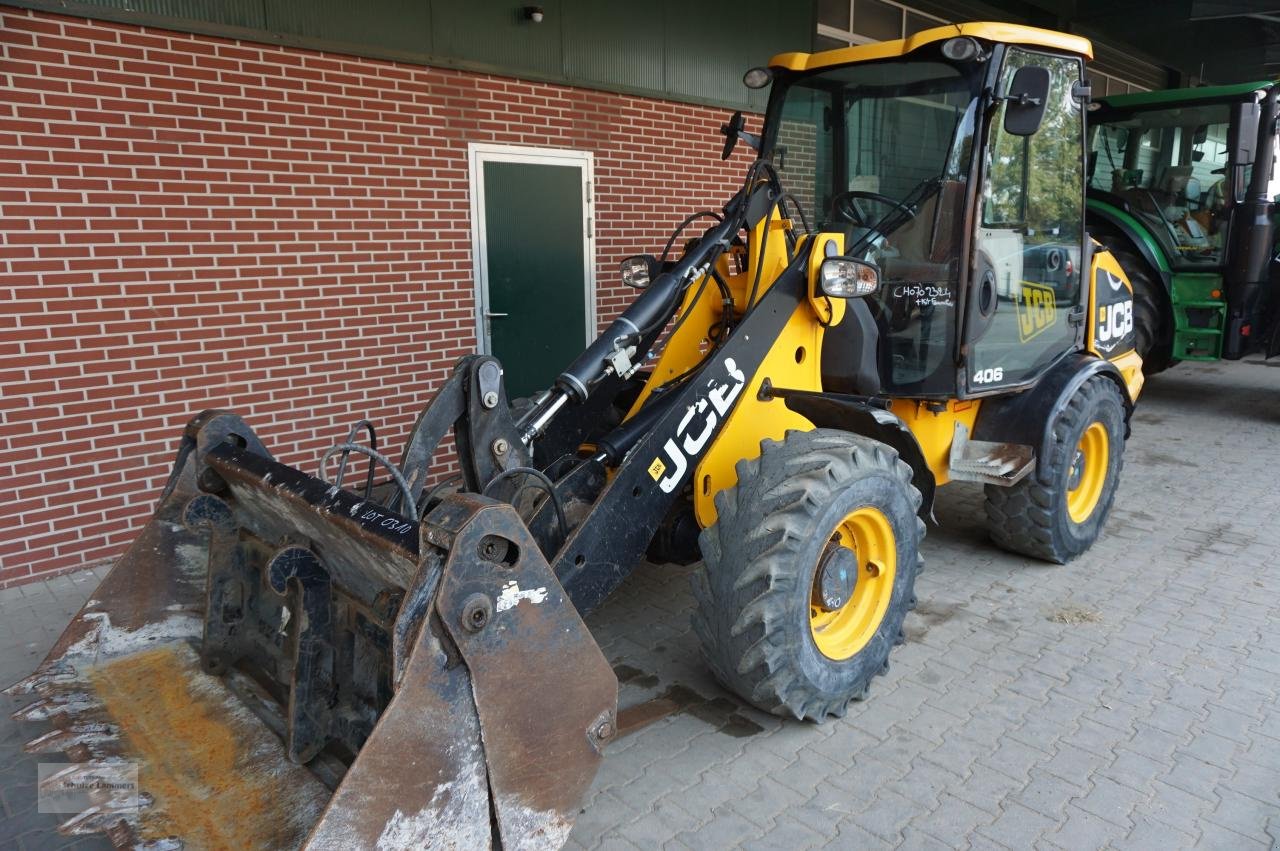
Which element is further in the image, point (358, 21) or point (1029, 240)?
point (358, 21)

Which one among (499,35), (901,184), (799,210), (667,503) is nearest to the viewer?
(667,503)

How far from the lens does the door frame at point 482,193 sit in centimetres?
632

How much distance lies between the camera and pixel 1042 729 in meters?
3.45

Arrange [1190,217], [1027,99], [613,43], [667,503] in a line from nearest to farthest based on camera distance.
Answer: [667,503] → [1027,99] → [613,43] → [1190,217]

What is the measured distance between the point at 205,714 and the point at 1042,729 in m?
3.00

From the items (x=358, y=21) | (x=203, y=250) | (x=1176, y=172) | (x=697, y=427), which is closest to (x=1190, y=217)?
(x=1176, y=172)

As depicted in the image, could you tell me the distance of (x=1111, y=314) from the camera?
5.32 m

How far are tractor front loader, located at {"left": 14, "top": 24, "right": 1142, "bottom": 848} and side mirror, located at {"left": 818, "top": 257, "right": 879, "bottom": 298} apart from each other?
1 cm

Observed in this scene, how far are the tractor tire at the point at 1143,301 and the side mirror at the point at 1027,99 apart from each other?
572 cm

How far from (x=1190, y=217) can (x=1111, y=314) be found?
4.17m

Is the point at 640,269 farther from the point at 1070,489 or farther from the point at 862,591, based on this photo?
the point at 1070,489

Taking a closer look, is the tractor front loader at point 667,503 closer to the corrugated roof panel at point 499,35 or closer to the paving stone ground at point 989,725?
the paving stone ground at point 989,725

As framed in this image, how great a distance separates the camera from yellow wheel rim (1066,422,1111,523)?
5176mm

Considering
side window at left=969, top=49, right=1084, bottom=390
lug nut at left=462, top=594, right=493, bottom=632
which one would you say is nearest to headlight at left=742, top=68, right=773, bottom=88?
side window at left=969, top=49, right=1084, bottom=390
